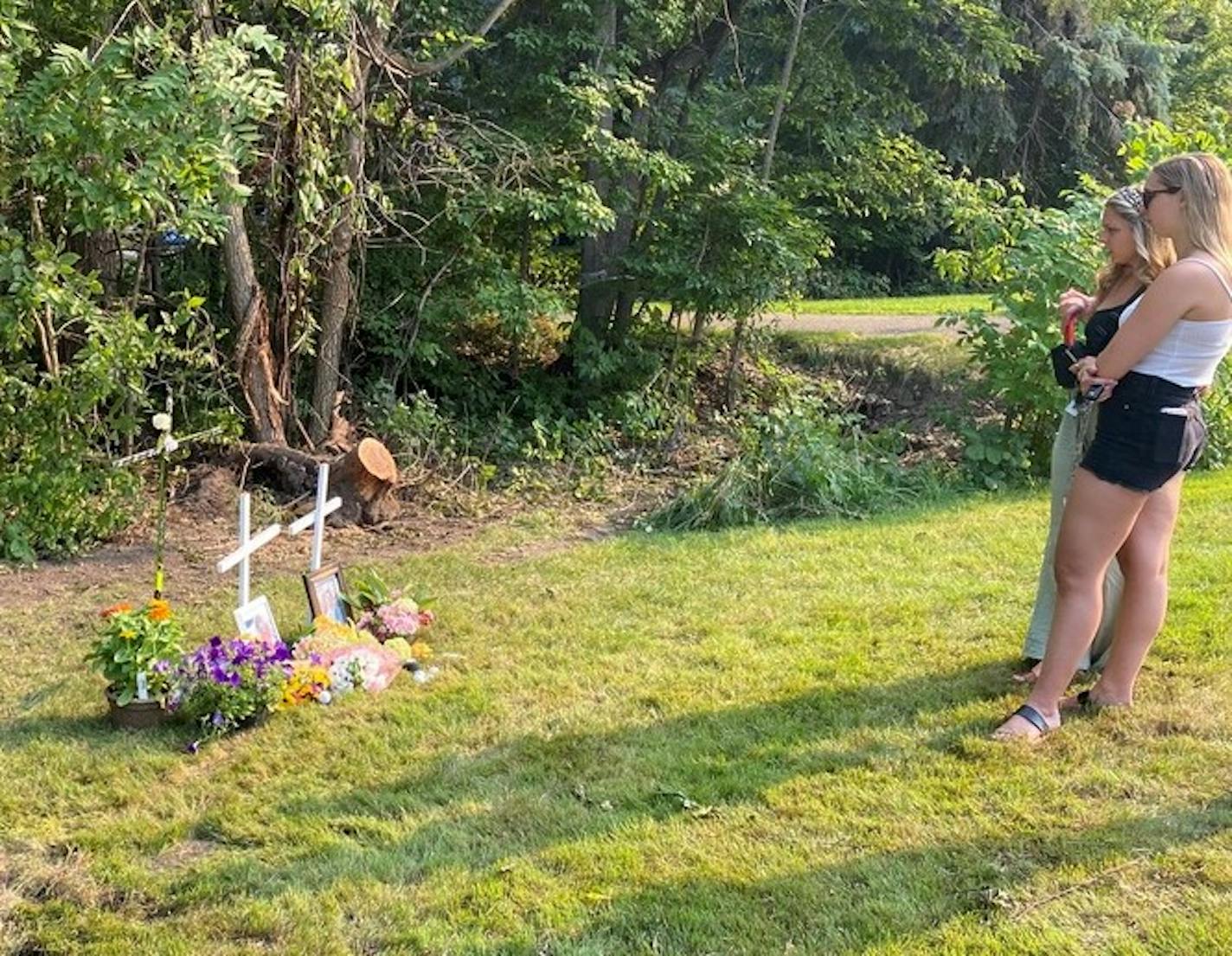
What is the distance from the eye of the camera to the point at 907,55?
12.0 metres

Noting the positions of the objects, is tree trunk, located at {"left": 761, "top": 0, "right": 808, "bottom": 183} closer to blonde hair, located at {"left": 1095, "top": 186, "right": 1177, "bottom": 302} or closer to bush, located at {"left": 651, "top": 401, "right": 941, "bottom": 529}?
bush, located at {"left": 651, "top": 401, "right": 941, "bottom": 529}

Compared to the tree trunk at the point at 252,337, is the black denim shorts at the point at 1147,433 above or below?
above

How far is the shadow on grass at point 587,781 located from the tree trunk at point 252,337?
4298mm

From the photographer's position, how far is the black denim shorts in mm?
3275

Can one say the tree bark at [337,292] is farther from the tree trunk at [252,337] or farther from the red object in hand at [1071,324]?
the red object in hand at [1071,324]

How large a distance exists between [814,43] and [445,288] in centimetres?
456

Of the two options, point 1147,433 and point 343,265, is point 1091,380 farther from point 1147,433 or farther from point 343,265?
point 343,265

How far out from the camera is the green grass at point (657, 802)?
263 cm

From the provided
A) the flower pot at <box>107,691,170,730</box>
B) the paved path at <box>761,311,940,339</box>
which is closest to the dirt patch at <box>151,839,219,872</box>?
the flower pot at <box>107,691,170,730</box>

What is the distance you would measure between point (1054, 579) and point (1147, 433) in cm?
74

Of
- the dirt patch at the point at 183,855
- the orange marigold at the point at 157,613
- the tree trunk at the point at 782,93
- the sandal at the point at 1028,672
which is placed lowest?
the dirt patch at the point at 183,855

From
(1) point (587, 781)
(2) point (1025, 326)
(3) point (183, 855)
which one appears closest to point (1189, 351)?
(1) point (587, 781)

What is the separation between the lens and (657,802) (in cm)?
322

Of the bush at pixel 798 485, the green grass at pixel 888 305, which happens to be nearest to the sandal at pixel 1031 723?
the bush at pixel 798 485
